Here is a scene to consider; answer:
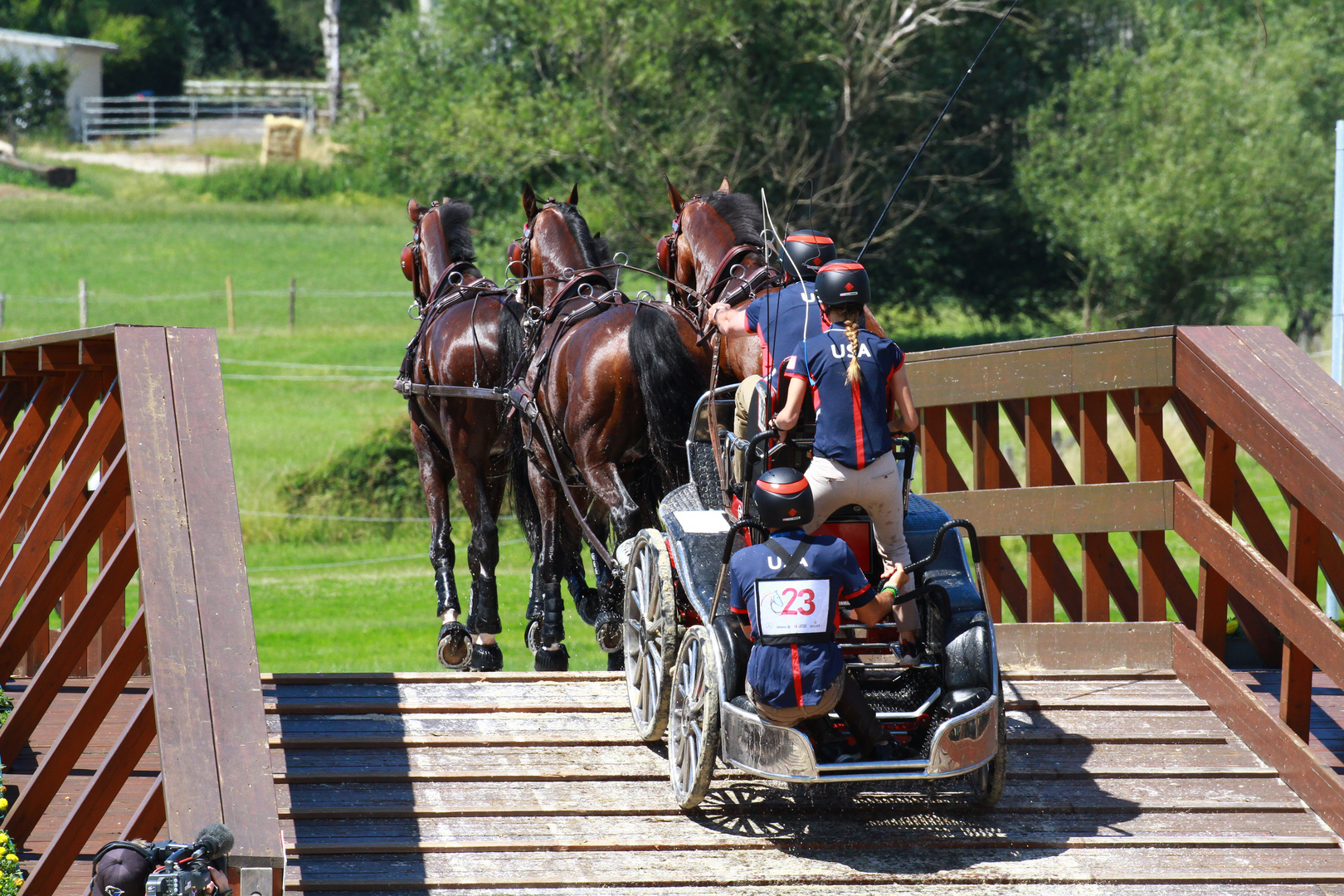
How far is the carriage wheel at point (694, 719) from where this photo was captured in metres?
4.22

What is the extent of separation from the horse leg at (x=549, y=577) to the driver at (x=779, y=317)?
4.91 ft

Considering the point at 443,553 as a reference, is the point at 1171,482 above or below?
above

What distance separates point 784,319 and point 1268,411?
168cm

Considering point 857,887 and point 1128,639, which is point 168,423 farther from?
point 1128,639

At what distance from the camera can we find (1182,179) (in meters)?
26.8

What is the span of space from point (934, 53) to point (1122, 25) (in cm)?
594

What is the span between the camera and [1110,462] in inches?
224

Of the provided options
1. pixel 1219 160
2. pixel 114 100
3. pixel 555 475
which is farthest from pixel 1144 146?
pixel 114 100

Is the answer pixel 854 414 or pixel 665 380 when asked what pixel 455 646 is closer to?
pixel 665 380

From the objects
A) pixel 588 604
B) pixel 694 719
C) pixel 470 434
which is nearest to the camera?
pixel 694 719

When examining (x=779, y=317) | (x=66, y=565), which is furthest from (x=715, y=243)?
(x=66, y=565)

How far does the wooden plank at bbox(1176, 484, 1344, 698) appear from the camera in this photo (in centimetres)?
438

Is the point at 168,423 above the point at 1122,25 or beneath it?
beneath

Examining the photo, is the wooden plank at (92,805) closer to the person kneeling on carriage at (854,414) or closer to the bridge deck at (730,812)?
the bridge deck at (730,812)
